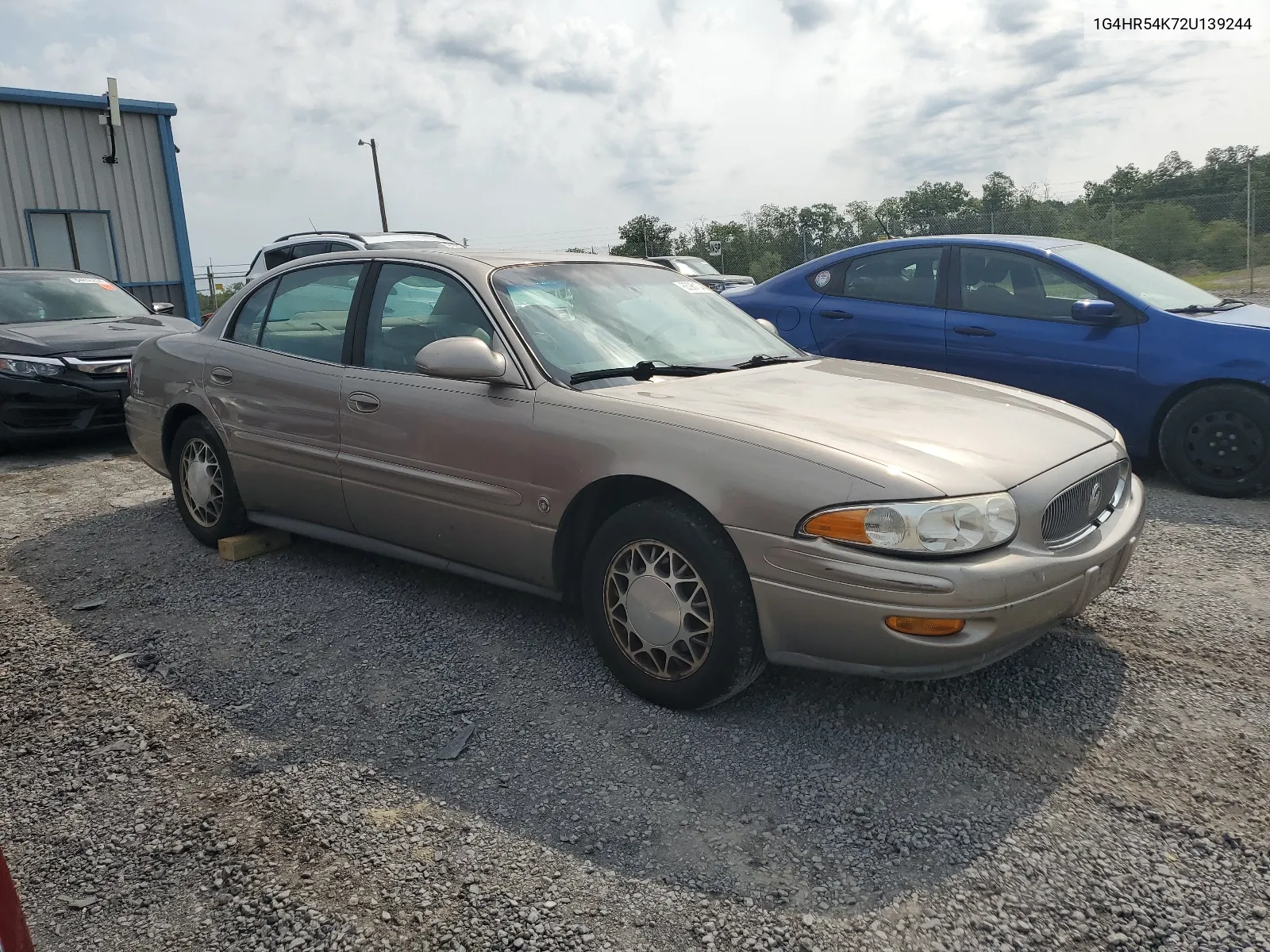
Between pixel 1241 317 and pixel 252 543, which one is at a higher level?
pixel 1241 317

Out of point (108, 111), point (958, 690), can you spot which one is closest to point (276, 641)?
point (958, 690)

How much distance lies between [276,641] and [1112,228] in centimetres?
2014

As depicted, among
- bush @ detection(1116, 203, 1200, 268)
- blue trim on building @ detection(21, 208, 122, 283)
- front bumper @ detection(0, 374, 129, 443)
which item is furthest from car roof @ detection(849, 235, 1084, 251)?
bush @ detection(1116, 203, 1200, 268)

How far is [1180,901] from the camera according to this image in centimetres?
219

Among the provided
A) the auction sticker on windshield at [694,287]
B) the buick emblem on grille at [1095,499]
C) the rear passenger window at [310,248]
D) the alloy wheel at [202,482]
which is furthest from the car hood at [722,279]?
the buick emblem on grille at [1095,499]

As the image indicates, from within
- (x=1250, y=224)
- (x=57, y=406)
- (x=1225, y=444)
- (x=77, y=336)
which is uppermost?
(x=1250, y=224)

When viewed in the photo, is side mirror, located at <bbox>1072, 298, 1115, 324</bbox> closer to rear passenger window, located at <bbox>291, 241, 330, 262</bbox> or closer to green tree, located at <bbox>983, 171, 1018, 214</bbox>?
rear passenger window, located at <bbox>291, 241, 330, 262</bbox>

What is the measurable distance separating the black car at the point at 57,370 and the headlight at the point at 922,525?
673 centimetres

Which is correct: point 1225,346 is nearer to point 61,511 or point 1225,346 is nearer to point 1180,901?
point 1180,901

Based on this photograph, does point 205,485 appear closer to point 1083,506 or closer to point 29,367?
point 29,367

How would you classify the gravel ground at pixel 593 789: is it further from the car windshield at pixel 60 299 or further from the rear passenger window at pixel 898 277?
the car windshield at pixel 60 299

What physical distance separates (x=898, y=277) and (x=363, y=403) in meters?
4.00

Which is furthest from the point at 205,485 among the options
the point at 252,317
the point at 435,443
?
the point at 435,443

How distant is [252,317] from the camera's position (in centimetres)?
473
